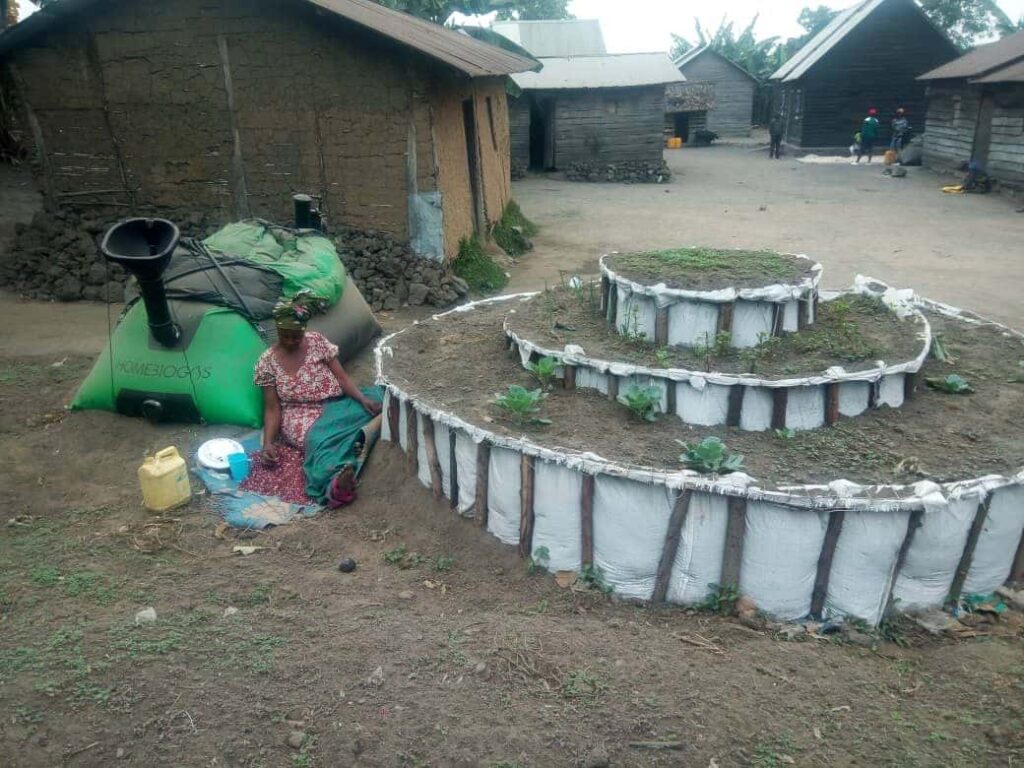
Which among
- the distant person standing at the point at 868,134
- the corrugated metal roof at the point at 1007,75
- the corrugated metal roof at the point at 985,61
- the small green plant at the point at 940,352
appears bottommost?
the small green plant at the point at 940,352

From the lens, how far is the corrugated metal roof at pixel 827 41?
73.9 feet

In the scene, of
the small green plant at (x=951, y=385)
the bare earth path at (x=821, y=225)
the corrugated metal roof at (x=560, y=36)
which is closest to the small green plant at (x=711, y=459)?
the small green plant at (x=951, y=385)

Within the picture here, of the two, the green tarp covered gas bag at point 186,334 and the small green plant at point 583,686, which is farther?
the green tarp covered gas bag at point 186,334

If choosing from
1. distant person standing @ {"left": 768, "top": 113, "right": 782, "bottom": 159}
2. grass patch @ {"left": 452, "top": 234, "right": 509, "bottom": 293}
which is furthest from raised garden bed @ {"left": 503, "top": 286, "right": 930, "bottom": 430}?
distant person standing @ {"left": 768, "top": 113, "right": 782, "bottom": 159}

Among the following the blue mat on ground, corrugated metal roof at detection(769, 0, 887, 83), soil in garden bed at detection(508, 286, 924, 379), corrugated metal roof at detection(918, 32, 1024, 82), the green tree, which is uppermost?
the green tree

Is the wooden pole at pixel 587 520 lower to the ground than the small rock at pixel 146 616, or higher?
higher

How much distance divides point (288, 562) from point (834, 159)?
2350 centimetres

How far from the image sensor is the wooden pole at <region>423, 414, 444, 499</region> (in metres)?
4.52

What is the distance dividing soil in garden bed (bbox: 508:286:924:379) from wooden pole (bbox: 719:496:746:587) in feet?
3.66

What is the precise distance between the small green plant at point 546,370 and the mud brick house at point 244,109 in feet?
14.7

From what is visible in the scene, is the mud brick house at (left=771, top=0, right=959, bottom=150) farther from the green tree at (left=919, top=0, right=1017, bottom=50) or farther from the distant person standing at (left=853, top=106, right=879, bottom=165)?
the green tree at (left=919, top=0, right=1017, bottom=50)

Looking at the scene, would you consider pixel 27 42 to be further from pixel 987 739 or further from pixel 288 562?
pixel 987 739

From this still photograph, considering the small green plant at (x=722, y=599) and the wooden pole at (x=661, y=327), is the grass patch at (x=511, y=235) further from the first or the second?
the small green plant at (x=722, y=599)

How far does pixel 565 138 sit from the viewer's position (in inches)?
801
